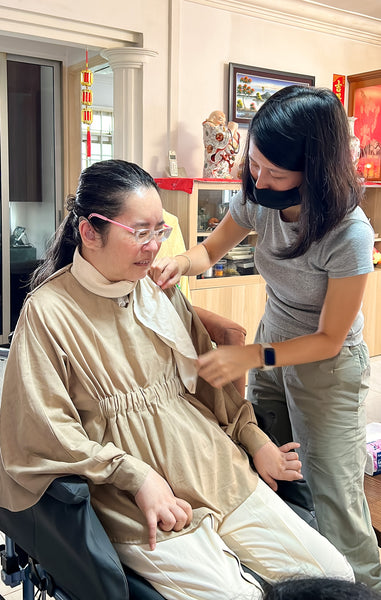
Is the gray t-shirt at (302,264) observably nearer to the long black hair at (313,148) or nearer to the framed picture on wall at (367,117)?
the long black hair at (313,148)

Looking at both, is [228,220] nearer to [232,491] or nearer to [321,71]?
[232,491]

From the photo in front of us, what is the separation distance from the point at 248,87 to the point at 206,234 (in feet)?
4.14

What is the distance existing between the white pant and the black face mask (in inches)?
27.6

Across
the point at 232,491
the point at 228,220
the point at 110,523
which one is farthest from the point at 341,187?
the point at 110,523

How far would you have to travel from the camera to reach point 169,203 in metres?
4.36

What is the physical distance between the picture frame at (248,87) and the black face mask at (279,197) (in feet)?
10.9

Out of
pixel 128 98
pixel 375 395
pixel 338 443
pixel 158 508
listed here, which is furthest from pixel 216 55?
pixel 158 508

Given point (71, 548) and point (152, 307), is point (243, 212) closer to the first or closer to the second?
point (152, 307)

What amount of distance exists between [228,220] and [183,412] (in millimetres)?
633

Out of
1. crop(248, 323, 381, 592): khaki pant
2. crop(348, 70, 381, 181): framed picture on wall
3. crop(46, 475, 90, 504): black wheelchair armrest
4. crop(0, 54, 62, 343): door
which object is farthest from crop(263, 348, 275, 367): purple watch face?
crop(348, 70, 381, 181): framed picture on wall

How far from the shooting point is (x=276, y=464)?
5.13 feet

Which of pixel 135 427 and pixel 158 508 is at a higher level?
pixel 135 427

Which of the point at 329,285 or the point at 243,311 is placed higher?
the point at 329,285

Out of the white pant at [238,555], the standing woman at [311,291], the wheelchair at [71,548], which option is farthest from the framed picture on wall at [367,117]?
the wheelchair at [71,548]
